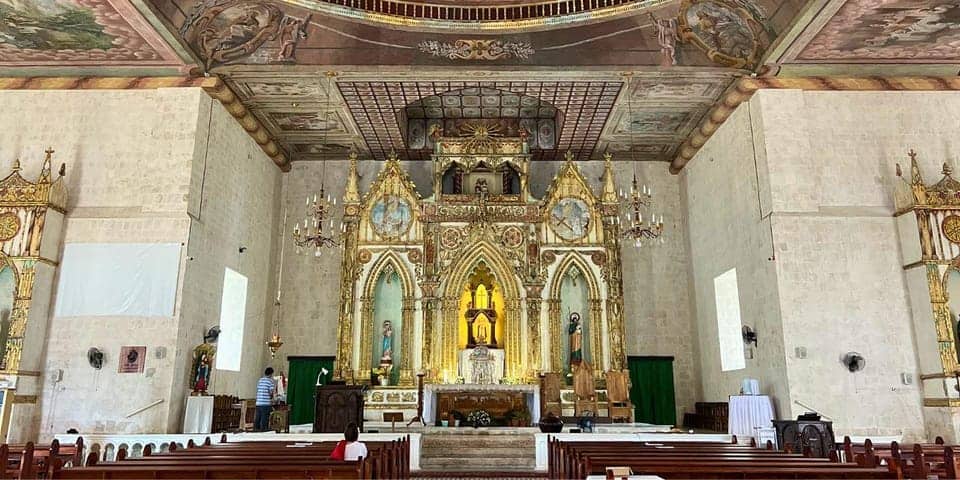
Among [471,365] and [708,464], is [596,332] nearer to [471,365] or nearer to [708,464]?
A: [471,365]

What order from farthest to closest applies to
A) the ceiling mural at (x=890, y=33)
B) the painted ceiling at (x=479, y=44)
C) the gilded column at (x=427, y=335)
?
1. the gilded column at (x=427, y=335)
2. the painted ceiling at (x=479, y=44)
3. the ceiling mural at (x=890, y=33)

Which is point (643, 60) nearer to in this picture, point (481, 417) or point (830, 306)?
point (830, 306)

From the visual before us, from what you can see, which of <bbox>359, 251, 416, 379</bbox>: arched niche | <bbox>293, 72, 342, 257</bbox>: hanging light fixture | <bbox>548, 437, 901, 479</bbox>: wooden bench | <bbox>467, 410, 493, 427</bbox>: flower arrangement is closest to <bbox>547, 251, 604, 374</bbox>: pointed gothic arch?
<bbox>467, 410, 493, 427</bbox>: flower arrangement

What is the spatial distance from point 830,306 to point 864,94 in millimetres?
5335

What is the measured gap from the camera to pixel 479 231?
19.4 meters

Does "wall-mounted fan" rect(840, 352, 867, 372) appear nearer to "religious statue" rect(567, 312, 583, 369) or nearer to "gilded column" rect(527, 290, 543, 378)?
"religious statue" rect(567, 312, 583, 369)

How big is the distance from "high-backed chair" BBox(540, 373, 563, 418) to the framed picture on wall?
9.94 metres

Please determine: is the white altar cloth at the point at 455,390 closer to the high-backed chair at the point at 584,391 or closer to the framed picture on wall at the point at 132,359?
the high-backed chair at the point at 584,391

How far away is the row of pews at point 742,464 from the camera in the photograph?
19.8ft

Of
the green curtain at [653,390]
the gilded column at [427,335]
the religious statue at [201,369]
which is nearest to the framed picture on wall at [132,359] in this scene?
the religious statue at [201,369]

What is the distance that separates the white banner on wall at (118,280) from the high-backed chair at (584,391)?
10189 mm

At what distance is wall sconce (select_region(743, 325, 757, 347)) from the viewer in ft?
49.6

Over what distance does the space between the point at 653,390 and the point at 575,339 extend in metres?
3.28

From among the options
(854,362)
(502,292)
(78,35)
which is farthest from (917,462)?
(78,35)
